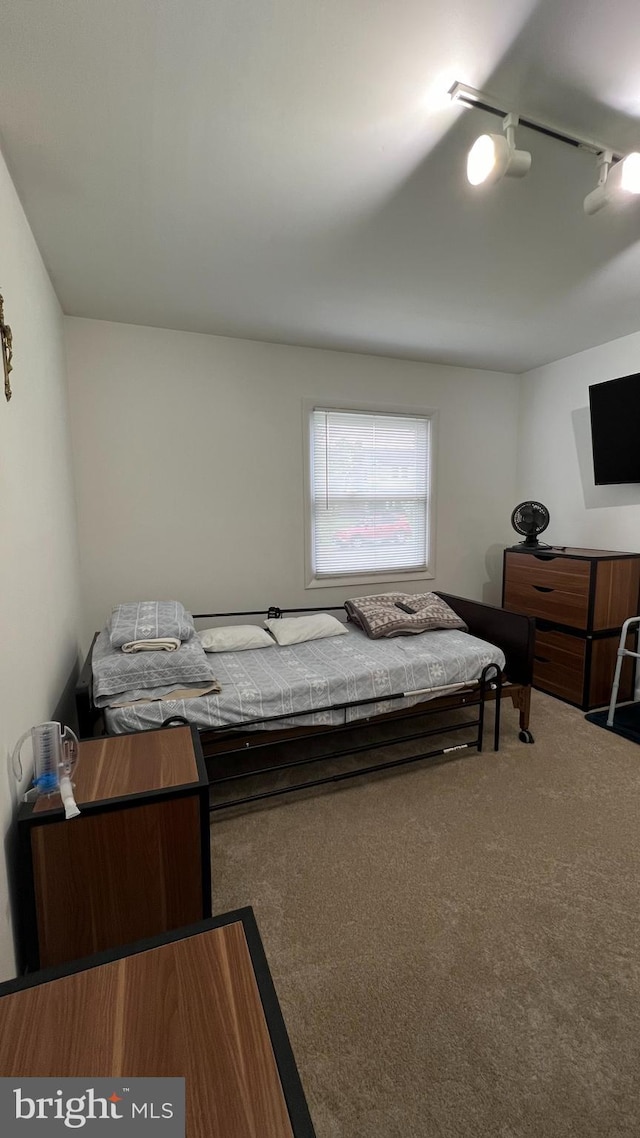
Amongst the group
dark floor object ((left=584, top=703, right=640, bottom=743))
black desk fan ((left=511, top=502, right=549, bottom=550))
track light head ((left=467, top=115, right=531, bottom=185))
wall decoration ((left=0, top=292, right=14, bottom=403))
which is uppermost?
track light head ((left=467, top=115, right=531, bottom=185))

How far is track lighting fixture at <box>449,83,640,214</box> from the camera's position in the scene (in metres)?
1.38

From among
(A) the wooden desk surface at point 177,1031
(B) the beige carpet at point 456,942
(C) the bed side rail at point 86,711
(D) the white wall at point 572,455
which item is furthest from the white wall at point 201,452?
(A) the wooden desk surface at point 177,1031

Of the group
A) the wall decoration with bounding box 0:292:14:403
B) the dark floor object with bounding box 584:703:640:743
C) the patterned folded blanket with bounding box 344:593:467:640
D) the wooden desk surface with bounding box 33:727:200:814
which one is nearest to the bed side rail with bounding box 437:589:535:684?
the patterned folded blanket with bounding box 344:593:467:640

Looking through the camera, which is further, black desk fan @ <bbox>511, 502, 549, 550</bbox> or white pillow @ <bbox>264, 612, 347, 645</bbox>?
black desk fan @ <bbox>511, 502, 549, 550</bbox>

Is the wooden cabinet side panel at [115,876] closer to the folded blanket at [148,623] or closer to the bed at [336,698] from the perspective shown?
the bed at [336,698]

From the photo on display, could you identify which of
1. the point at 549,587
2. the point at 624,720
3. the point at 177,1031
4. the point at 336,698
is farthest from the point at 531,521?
the point at 177,1031

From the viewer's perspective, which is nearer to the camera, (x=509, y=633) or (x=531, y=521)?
(x=509, y=633)

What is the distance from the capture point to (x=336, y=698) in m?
2.41

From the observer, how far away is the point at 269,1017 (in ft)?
2.45

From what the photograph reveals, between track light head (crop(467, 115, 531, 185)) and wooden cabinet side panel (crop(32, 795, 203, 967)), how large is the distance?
211 centimetres

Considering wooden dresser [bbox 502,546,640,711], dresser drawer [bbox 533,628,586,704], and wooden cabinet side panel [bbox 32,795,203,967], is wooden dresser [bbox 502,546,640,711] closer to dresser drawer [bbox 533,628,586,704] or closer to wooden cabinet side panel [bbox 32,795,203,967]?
dresser drawer [bbox 533,628,586,704]

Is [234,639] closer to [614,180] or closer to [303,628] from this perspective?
[303,628]

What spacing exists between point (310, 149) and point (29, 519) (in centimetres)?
163

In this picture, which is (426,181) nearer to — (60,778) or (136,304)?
(136,304)
